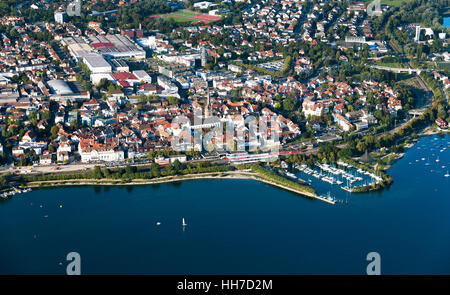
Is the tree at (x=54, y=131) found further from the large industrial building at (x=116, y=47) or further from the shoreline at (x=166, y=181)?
the large industrial building at (x=116, y=47)

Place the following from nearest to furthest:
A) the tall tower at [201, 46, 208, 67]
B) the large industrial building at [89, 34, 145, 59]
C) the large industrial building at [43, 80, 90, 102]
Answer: the large industrial building at [43, 80, 90, 102] < the tall tower at [201, 46, 208, 67] < the large industrial building at [89, 34, 145, 59]

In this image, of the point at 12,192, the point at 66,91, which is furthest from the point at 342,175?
the point at 66,91

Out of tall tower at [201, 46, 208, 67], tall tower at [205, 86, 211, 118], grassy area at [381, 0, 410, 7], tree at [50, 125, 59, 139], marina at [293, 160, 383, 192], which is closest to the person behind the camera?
marina at [293, 160, 383, 192]

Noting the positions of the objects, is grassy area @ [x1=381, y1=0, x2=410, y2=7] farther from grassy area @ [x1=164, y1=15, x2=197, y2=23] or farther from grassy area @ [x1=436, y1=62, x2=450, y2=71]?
grassy area @ [x1=164, y1=15, x2=197, y2=23]

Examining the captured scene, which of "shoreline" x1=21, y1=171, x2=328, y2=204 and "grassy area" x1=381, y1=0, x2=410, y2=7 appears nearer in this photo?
"shoreline" x1=21, y1=171, x2=328, y2=204

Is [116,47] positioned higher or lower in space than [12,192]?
higher

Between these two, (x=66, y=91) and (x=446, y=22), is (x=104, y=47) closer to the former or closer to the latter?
(x=66, y=91)

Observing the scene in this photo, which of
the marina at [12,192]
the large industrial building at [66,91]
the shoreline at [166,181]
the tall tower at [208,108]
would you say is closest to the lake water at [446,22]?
the tall tower at [208,108]

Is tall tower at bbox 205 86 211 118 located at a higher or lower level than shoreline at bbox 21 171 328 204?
higher

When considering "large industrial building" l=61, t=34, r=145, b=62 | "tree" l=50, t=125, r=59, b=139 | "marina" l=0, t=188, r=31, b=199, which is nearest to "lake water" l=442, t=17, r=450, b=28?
"large industrial building" l=61, t=34, r=145, b=62

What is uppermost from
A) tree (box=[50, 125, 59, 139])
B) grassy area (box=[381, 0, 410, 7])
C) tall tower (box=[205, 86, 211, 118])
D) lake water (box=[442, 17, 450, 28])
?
grassy area (box=[381, 0, 410, 7])

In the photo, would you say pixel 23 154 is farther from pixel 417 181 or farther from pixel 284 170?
pixel 417 181
